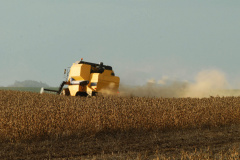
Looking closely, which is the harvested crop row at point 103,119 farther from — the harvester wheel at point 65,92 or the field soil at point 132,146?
the harvester wheel at point 65,92

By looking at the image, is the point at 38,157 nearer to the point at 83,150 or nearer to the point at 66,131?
the point at 83,150

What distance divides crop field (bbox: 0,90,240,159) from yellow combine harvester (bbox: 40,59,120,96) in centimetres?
624

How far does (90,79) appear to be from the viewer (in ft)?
59.0

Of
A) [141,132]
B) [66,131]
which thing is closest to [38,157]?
[66,131]

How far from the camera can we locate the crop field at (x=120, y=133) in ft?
23.2

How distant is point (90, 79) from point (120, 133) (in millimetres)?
9173

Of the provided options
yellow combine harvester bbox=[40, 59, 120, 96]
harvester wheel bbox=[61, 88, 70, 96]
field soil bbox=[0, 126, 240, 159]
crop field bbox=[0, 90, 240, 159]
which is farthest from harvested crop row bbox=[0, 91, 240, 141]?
harvester wheel bbox=[61, 88, 70, 96]

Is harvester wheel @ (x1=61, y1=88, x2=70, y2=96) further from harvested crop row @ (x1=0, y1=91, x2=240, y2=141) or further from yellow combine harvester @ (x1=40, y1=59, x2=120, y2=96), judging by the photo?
harvested crop row @ (x1=0, y1=91, x2=240, y2=141)

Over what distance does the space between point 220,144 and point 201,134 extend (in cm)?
128

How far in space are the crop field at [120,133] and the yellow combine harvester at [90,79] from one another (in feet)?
20.5

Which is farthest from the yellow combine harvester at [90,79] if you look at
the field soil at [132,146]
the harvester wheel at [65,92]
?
the field soil at [132,146]

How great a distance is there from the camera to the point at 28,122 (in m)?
8.78

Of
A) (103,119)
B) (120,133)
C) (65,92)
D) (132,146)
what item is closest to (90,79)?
(65,92)

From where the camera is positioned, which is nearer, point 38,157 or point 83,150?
point 38,157
